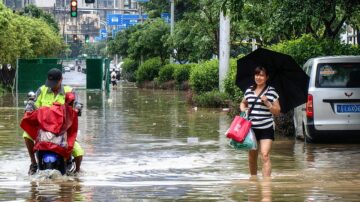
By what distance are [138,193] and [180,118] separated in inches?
670

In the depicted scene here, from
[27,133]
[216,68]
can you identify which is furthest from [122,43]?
[27,133]

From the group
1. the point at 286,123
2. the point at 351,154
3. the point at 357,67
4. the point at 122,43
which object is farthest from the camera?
the point at 122,43

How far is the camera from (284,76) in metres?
12.8

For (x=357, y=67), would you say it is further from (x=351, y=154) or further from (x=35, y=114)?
(x=35, y=114)

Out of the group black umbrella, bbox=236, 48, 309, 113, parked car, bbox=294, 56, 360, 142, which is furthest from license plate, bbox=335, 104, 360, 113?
black umbrella, bbox=236, 48, 309, 113

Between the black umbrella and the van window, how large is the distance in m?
4.80

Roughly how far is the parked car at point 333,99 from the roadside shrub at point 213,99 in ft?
49.4

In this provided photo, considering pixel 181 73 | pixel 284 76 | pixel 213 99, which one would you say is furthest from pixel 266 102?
pixel 181 73

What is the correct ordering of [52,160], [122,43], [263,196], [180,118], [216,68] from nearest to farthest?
[263,196], [52,160], [180,118], [216,68], [122,43]

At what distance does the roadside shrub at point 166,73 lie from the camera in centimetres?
6347

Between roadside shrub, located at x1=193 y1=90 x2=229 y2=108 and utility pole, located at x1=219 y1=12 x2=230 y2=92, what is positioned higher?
utility pole, located at x1=219 y1=12 x2=230 y2=92

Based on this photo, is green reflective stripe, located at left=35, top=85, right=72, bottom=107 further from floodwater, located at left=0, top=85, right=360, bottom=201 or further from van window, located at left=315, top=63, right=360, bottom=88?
van window, located at left=315, top=63, right=360, bottom=88

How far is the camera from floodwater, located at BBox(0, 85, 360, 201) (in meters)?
10.4

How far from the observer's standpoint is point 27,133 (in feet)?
41.2
